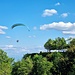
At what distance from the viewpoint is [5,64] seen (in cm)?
6831

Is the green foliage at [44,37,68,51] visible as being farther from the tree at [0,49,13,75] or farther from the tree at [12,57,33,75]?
the tree at [12,57,33,75]

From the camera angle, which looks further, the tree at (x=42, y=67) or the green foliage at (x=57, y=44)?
the green foliage at (x=57, y=44)

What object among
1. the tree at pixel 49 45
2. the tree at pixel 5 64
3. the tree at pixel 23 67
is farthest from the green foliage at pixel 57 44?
the tree at pixel 23 67

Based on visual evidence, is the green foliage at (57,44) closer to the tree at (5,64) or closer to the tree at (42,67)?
the tree at (5,64)

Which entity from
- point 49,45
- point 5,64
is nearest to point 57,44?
point 49,45

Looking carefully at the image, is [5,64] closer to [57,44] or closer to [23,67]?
[23,67]

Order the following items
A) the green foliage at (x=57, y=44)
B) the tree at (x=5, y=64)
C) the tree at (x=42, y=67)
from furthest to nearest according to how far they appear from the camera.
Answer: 1. the green foliage at (x=57, y=44)
2. the tree at (x=5, y=64)
3. the tree at (x=42, y=67)

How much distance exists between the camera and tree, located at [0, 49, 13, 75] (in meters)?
66.8

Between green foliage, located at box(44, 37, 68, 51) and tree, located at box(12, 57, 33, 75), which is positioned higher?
green foliage, located at box(44, 37, 68, 51)

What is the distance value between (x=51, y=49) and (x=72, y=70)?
2673cm

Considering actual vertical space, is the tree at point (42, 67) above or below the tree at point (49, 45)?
below

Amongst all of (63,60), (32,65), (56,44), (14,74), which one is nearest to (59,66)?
(63,60)

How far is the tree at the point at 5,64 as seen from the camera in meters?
66.8

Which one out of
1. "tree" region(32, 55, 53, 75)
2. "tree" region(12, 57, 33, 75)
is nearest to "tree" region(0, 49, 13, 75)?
"tree" region(12, 57, 33, 75)
